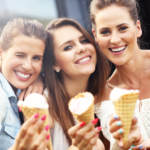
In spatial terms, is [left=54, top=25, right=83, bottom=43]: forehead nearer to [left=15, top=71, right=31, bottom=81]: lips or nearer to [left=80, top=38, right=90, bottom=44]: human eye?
[left=80, top=38, right=90, bottom=44]: human eye

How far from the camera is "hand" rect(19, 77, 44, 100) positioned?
1.43 m

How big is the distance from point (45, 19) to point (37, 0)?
0.15 m

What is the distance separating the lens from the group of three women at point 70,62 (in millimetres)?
1388

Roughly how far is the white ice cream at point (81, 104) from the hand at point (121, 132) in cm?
14

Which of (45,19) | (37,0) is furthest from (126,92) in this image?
(37,0)

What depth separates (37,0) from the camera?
1515 mm

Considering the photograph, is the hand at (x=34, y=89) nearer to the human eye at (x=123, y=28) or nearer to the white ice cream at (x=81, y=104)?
the white ice cream at (x=81, y=104)

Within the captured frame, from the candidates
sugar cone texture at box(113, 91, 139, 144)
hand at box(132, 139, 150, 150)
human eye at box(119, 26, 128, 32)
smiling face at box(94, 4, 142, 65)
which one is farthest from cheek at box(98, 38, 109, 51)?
hand at box(132, 139, 150, 150)

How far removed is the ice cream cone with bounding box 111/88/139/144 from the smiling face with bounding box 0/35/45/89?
56cm

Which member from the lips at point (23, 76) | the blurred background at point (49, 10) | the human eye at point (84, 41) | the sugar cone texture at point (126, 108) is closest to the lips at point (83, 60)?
the human eye at point (84, 41)

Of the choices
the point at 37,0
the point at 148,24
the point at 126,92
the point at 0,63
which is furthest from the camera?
the point at 148,24

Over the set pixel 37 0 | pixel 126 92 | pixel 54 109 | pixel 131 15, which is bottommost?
pixel 54 109

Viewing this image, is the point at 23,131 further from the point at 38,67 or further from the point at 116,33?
the point at 116,33

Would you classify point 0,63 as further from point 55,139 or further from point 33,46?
point 55,139
